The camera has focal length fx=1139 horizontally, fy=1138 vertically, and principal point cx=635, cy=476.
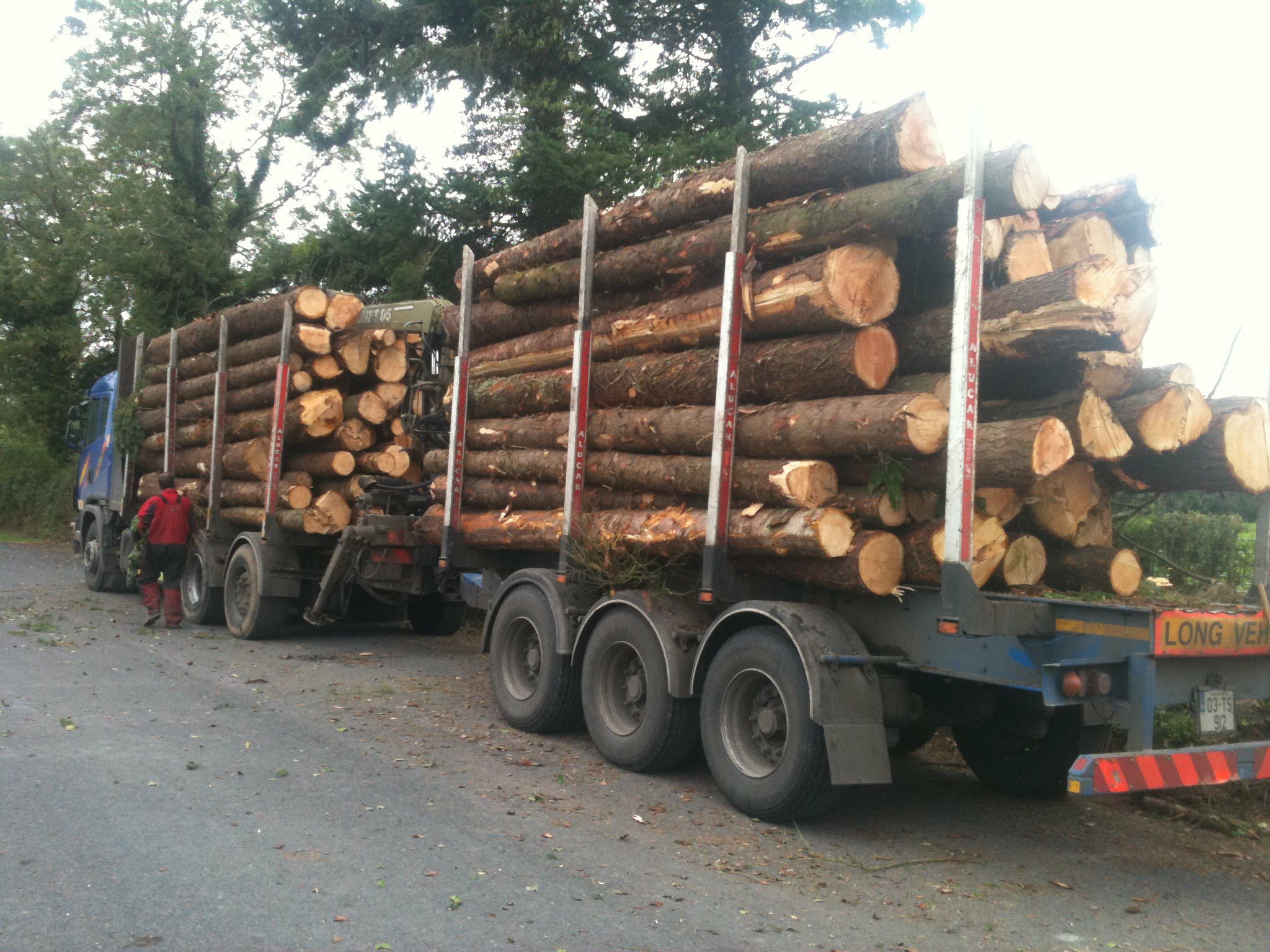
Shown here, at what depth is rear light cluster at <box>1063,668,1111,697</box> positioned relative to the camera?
496 cm

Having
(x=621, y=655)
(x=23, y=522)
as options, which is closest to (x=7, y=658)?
(x=621, y=655)

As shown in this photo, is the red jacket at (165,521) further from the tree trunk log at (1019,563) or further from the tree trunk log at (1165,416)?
the tree trunk log at (1165,416)

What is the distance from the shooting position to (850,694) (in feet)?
18.2

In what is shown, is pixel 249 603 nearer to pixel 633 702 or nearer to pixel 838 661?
pixel 633 702

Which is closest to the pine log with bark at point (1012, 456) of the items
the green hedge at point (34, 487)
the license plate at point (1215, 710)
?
the license plate at point (1215, 710)

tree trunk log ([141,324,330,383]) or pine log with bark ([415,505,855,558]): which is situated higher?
tree trunk log ([141,324,330,383])

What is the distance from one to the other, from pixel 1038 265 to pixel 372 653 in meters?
7.87

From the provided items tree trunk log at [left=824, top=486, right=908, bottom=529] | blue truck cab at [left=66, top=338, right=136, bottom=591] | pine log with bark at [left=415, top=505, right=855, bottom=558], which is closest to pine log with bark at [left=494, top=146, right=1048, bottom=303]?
tree trunk log at [left=824, top=486, right=908, bottom=529]

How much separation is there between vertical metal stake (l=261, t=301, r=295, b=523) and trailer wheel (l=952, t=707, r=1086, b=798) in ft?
25.0

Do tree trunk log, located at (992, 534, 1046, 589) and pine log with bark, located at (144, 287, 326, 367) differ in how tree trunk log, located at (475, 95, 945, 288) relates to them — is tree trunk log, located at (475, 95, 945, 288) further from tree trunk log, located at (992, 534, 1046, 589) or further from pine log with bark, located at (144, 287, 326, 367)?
pine log with bark, located at (144, 287, 326, 367)

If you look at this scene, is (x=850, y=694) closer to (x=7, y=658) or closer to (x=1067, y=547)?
(x=1067, y=547)

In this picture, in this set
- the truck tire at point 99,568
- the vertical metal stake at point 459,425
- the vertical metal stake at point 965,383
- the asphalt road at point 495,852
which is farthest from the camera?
the truck tire at point 99,568

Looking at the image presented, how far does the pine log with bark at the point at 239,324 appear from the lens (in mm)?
12023

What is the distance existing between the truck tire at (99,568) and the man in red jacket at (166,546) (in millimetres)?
3571
